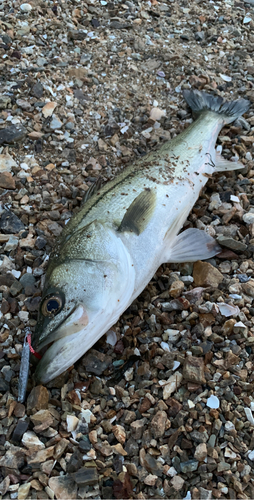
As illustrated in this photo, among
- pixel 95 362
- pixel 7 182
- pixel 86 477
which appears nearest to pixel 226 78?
pixel 7 182

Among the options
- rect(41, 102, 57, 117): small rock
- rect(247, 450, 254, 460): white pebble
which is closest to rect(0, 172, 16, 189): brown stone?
rect(41, 102, 57, 117): small rock

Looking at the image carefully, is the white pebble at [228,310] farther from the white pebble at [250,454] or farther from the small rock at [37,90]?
the small rock at [37,90]

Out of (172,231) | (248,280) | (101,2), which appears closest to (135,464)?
(248,280)

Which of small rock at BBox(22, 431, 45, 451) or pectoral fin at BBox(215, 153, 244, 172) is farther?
pectoral fin at BBox(215, 153, 244, 172)

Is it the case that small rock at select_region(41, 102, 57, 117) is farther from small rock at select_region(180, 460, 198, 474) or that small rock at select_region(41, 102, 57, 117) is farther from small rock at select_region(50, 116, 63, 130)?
small rock at select_region(180, 460, 198, 474)

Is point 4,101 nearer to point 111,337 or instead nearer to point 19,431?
point 111,337
